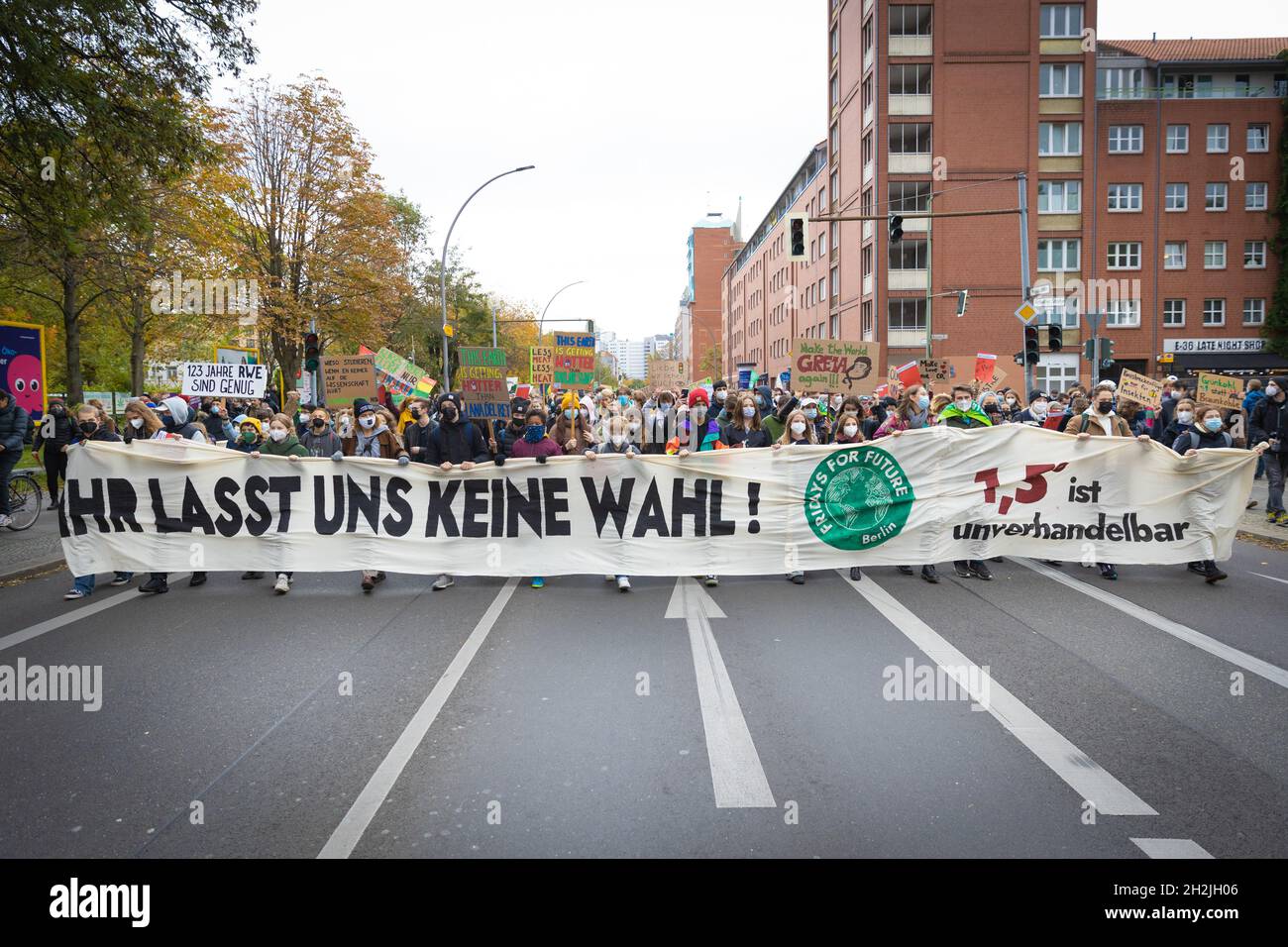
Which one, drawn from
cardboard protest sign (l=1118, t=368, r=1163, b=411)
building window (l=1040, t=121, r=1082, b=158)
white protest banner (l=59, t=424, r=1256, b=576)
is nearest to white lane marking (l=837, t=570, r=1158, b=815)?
white protest banner (l=59, t=424, r=1256, b=576)

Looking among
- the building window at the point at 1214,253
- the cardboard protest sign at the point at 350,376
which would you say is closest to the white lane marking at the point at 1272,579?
the cardboard protest sign at the point at 350,376

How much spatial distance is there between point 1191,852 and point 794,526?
5.53 m

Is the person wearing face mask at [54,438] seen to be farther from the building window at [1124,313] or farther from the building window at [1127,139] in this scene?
the building window at [1127,139]

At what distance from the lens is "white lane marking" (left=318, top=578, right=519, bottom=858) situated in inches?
138

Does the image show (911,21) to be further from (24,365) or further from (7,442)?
(7,442)

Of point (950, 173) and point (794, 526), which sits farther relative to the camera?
point (950, 173)

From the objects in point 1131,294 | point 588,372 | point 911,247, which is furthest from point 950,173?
point 588,372

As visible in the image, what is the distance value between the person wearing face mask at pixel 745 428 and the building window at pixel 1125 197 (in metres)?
47.5

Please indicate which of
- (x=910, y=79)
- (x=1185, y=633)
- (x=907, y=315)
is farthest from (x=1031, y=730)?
(x=910, y=79)

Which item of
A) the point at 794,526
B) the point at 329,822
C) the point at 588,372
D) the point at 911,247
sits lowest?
the point at 329,822
